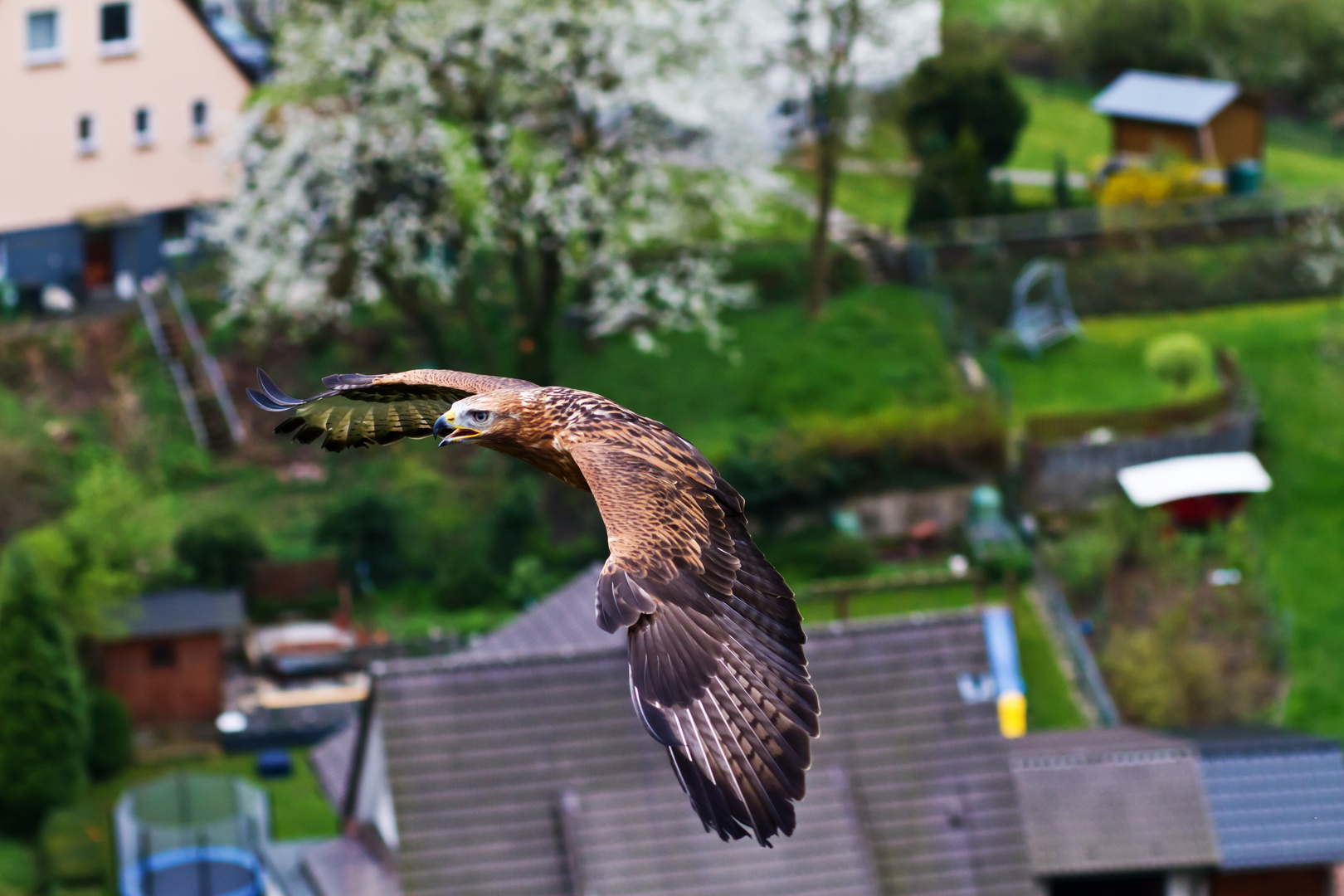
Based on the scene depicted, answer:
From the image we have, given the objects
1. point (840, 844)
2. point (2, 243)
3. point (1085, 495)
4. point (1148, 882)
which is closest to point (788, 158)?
point (1085, 495)

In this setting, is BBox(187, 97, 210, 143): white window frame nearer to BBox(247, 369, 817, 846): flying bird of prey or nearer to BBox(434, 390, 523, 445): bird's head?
BBox(247, 369, 817, 846): flying bird of prey

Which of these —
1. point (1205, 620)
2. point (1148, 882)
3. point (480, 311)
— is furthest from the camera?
point (480, 311)

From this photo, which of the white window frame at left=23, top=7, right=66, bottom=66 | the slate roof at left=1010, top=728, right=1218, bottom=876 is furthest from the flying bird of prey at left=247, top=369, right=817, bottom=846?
the white window frame at left=23, top=7, right=66, bottom=66

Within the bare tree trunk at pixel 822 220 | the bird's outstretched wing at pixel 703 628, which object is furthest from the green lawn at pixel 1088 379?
the bird's outstretched wing at pixel 703 628

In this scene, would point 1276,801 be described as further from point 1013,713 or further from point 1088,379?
point 1088,379

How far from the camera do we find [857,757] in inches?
827

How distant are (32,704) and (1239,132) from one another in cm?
3215

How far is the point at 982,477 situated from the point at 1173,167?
41.1 feet

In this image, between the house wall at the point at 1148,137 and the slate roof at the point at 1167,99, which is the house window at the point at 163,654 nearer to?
the house wall at the point at 1148,137

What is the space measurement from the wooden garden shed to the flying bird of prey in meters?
40.7

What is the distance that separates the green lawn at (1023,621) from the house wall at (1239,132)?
60.7 ft

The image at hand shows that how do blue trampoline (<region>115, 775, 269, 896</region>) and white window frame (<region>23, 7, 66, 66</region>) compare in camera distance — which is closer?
blue trampoline (<region>115, 775, 269, 896</region>)

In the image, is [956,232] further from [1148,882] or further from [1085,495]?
[1148,882]

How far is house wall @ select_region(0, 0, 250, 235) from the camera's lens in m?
36.1
